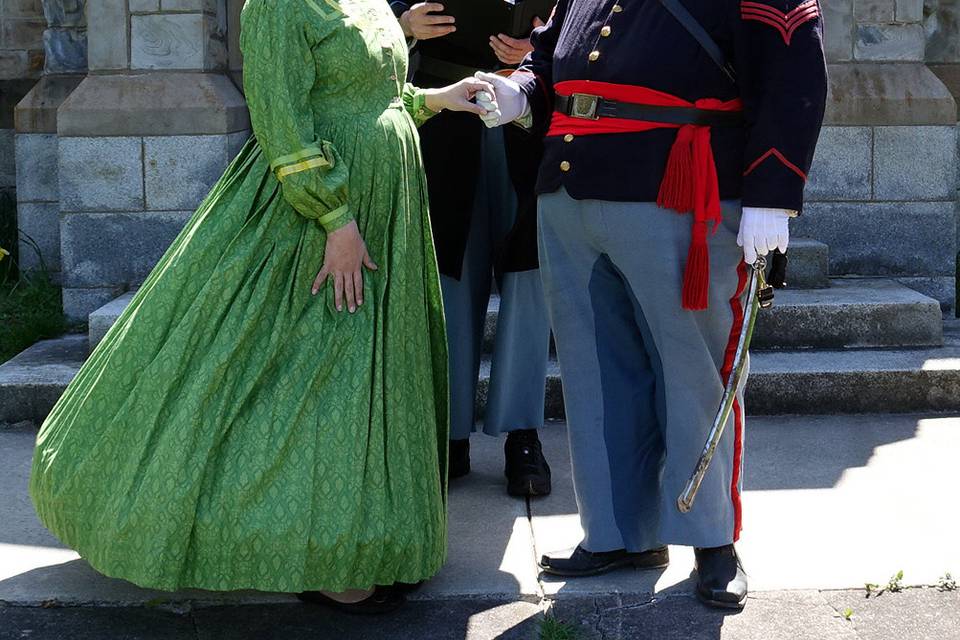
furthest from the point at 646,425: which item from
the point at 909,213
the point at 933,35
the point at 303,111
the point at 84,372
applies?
the point at 933,35

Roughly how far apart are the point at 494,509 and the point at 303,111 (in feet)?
4.66

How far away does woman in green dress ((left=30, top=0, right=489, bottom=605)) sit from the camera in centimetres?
297

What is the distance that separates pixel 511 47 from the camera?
3.82 meters

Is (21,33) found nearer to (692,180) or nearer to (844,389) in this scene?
(844,389)

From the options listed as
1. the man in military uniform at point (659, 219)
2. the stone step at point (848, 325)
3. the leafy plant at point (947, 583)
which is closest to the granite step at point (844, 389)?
the stone step at point (848, 325)

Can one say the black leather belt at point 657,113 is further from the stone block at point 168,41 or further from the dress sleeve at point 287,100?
the stone block at point 168,41

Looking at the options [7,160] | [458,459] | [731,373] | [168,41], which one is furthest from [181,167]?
[731,373]

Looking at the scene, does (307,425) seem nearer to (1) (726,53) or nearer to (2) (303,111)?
(2) (303,111)

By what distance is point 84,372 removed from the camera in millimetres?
3305

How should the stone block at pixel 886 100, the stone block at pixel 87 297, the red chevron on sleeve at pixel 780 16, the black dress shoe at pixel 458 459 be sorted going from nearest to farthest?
the red chevron on sleeve at pixel 780 16, the black dress shoe at pixel 458 459, the stone block at pixel 87 297, the stone block at pixel 886 100

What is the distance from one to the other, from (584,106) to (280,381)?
955 millimetres

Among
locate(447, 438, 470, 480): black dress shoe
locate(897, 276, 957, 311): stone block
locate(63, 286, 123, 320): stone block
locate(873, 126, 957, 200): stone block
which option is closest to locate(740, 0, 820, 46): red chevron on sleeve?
locate(447, 438, 470, 480): black dress shoe

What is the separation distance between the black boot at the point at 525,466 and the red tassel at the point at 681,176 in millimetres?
1212

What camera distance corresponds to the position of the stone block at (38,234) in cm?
616
